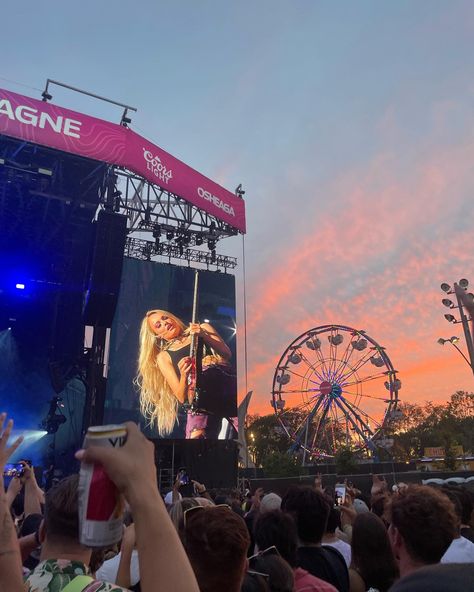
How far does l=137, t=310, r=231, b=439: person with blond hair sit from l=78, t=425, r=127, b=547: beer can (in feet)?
69.8

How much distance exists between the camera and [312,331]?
32562 mm

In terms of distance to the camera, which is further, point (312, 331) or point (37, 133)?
point (312, 331)

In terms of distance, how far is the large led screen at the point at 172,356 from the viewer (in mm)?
21750

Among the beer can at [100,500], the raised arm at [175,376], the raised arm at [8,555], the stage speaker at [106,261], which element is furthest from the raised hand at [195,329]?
the beer can at [100,500]

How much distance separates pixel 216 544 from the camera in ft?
6.29

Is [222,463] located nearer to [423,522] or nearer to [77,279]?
[77,279]

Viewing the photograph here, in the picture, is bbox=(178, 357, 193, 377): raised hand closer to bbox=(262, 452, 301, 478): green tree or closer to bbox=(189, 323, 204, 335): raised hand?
bbox=(189, 323, 204, 335): raised hand

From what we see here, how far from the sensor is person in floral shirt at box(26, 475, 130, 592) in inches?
64.9

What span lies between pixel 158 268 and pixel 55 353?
7.85m

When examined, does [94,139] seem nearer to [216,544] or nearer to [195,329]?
[195,329]

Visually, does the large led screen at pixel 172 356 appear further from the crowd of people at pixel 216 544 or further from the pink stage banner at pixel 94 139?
the crowd of people at pixel 216 544

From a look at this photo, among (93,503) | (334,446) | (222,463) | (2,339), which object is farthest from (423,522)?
(334,446)

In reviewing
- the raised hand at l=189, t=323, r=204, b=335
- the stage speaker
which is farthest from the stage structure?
the raised hand at l=189, t=323, r=204, b=335

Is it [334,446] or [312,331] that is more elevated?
[312,331]
